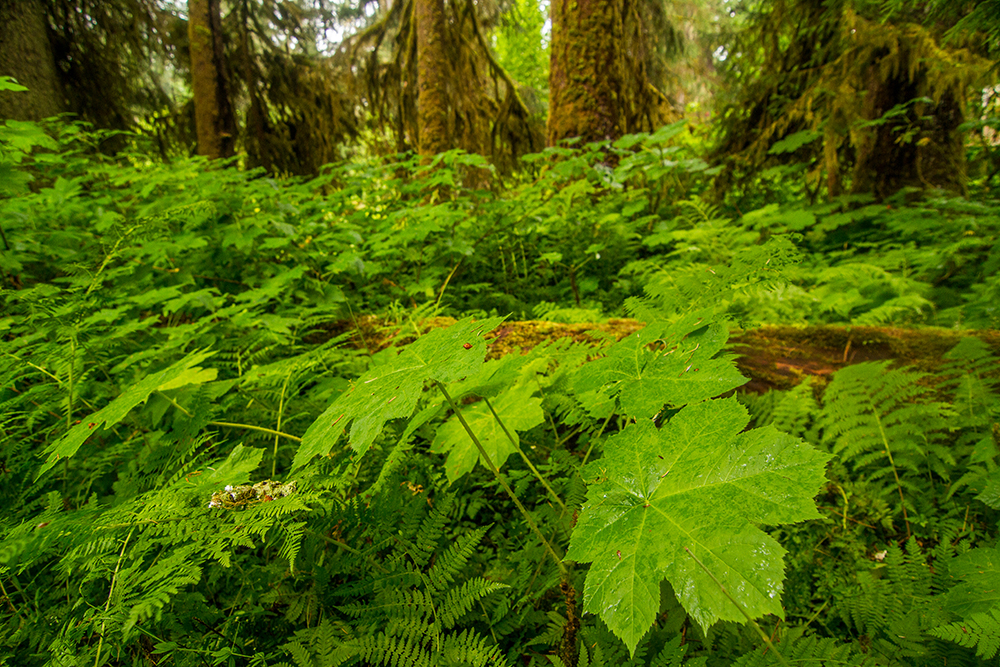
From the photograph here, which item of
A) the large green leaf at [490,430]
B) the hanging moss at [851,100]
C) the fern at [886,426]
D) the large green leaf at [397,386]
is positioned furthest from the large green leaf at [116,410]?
the hanging moss at [851,100]

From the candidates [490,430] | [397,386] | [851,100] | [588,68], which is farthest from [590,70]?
[397,386]

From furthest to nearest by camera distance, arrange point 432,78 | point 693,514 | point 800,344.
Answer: point 432,78, point 800,344, point 693,514

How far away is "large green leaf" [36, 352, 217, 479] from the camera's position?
984 millimetres

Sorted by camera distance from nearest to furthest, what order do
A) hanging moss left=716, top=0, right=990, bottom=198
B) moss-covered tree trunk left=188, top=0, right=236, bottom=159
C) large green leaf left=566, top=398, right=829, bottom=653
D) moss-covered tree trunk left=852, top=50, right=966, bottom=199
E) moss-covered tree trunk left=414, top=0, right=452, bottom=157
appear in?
large green leaf left=566, top=398, right=829, bottom=653
hanging moss left=716, top=0, right=990, bottom=198
moss-covered tree trunk left=852, top=50, right=966, bottom=199
moss-covered tree trunk left=414, top=0, right=452, bottom=157
moss-covered tree trunk left=188, top=0, right=236, bottom=159

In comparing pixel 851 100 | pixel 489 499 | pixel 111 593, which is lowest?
pixel 489 499

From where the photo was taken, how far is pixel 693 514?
0.67m

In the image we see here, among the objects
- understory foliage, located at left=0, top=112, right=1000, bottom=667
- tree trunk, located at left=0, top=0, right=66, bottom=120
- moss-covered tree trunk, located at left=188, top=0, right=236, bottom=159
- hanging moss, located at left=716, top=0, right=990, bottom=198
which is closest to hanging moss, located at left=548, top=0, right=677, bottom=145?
hanging moss, located at left=716, top=0, right=990, bottom=198

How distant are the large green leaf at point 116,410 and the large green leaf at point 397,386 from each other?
0.56 m

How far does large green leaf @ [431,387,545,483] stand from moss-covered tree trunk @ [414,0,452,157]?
14.9ft

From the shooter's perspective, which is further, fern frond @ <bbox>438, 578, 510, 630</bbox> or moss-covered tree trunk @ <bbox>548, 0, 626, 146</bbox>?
moss-covered tree trunk @ <bbox>548, 0, 626, 146</bbox>

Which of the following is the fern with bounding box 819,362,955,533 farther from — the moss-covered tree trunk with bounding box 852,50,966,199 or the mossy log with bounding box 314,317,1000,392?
the moss-covered tree trunk with bounding box 852,50,966,199

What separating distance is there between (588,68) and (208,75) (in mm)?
5121

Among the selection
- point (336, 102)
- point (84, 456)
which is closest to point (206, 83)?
point (336, 102)

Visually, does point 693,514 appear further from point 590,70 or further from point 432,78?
point 432,78
